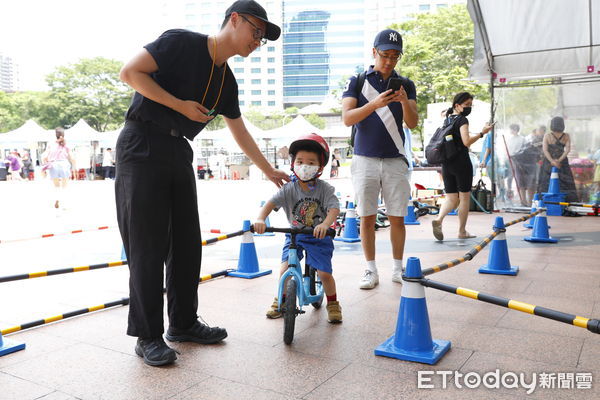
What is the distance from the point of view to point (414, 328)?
10.7 ft

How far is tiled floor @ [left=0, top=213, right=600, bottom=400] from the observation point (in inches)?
Result: 112

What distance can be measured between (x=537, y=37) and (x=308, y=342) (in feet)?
29.6

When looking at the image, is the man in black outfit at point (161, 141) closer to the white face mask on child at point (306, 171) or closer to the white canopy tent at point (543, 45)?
the white face mask on child at point (306, 171)

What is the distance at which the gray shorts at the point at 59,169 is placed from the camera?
41.9ft

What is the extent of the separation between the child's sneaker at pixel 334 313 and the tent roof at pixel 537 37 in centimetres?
807

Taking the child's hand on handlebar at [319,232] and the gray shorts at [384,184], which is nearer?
the child's hand on handlebar at [319,232]

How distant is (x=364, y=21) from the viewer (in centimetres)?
11869

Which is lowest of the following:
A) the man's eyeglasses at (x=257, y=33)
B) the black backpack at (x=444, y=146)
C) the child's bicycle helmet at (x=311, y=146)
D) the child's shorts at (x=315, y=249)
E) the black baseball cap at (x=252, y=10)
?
the child's shorts at (x=315, y=249)

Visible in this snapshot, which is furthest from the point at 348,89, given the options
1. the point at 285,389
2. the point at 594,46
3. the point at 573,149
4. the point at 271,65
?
the point at 271,65

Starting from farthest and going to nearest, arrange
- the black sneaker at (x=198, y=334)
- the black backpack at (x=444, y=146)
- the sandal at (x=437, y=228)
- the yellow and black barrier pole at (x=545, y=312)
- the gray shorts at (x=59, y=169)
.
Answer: the gray shorts at (x=59, y=169), the sandal at (x=437, y=228), the black backpack at (x=444, y=146), the black sneaker at (x=198, y=334), the yellow and black barrier pole at (x=545, y=312)

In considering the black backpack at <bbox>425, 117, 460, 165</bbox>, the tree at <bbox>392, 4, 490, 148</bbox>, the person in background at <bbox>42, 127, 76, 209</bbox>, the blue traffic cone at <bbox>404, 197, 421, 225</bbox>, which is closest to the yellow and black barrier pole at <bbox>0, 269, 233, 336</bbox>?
the black backpack at <bbox>425, 117, 460, 165</bbox>

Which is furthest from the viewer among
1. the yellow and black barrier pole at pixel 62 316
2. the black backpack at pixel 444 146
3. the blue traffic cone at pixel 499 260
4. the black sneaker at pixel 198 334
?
the black backpack at pixel 444 146

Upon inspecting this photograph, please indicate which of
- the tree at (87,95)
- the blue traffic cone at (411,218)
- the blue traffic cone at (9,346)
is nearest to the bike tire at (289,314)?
the blue traffic cone at (9,346)

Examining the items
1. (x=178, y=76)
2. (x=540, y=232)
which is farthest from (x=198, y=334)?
(x=540, y=232)
